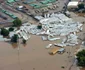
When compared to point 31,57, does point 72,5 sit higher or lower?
higher

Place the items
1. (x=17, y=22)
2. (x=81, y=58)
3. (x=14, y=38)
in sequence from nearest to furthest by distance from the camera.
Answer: (x=81, y=58)
(x=14, y=38)
(x=17, y=22)

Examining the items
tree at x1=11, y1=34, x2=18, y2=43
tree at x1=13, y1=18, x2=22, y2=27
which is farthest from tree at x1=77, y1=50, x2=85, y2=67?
tree at x1=13, y1=18, x2=22, y2=27

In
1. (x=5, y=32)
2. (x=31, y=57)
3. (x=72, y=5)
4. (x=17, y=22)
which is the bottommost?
(x=31, y=57)

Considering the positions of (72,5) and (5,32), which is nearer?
(5,32)

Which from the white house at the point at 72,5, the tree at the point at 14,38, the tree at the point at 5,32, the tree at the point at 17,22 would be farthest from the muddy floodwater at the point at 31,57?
the white house at the point at 72,5

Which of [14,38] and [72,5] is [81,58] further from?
[72,5]

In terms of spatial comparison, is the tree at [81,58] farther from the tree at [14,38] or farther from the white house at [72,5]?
the white house at [72,5]

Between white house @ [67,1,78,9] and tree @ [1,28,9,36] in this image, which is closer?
tree @ [1,28,9,36]

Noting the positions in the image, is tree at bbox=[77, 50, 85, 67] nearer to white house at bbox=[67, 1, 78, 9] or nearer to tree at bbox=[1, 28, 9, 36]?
tree at bbox=[1, 28, 9, 36]

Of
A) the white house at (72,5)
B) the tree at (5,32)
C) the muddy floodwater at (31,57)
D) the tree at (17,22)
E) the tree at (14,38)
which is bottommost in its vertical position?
the muddy floodwater at (31,57)

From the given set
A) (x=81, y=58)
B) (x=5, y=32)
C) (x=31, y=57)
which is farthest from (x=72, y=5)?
(x=81, y=58)

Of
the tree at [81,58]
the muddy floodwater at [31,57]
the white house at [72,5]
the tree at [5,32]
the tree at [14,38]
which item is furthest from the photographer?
the white house at [72,5]

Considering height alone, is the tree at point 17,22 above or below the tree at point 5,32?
above
